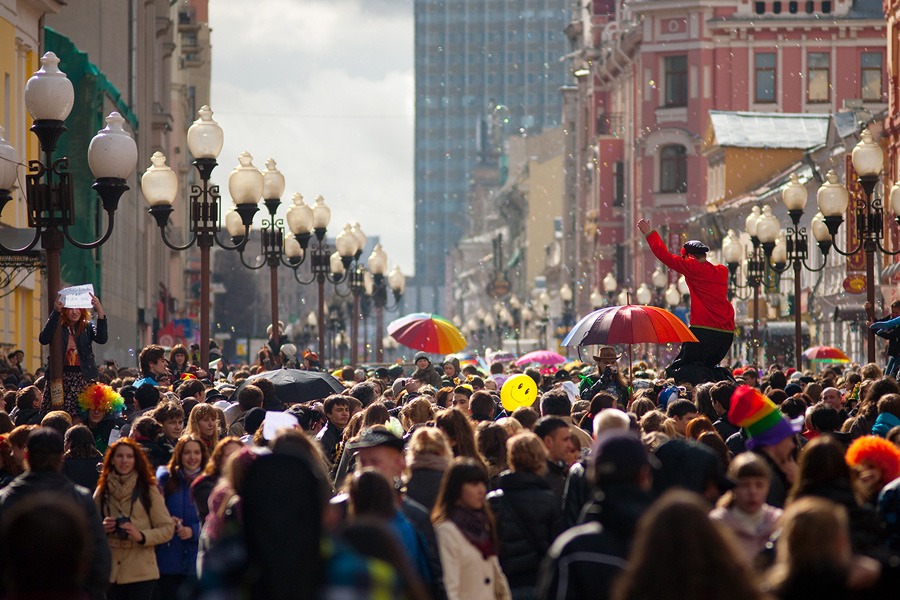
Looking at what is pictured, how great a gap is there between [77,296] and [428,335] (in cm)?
920

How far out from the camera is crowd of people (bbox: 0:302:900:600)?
14.0 feet

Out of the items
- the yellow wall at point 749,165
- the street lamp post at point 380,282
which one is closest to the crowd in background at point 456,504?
the street lamp post at point 380,282

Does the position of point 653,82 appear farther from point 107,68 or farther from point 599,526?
point 599,526

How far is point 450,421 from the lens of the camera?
903 centimetres

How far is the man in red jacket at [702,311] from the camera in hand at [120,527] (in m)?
6.02

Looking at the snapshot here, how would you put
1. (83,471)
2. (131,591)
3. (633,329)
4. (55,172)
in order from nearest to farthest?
(131,591)
(83,471)
(55,172)
(633,329)

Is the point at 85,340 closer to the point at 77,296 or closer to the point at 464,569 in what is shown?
the point at 77,296

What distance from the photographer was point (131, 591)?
865 centimetres

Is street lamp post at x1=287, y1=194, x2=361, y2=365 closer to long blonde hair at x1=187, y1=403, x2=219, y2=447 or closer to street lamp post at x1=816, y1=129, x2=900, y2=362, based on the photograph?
street lamp post at x1=816, y1=129, x2=900, y2=362

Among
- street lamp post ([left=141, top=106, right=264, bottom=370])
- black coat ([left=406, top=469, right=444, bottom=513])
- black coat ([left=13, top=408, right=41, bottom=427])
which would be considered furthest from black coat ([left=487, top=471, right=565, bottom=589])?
street lamp post ([left=141, top=106, right=264, bottom=370])

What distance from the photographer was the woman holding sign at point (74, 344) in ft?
39.4

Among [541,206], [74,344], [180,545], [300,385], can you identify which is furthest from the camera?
[541,206]

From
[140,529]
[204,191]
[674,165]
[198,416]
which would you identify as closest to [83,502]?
[140,529]

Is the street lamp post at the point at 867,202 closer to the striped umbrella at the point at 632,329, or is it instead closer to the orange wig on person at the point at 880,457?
the striped umbrella at the point at 632,329
